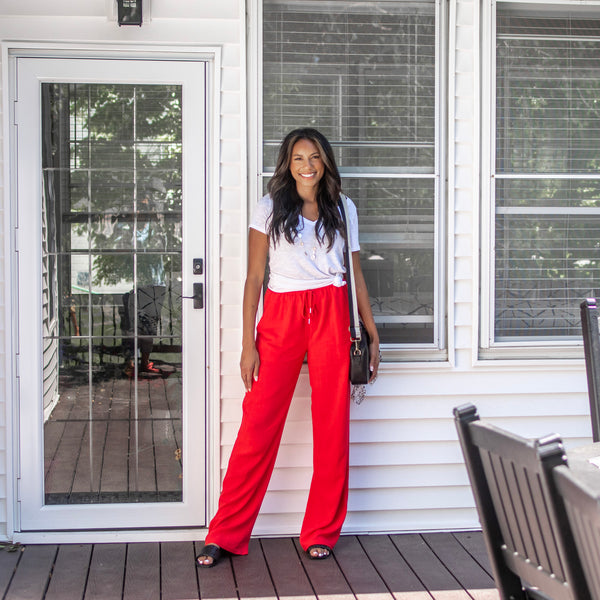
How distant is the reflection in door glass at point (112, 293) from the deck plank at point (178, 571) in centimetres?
24

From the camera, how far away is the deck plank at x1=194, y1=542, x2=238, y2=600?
296 centimetres

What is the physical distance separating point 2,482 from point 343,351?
157 centimetres

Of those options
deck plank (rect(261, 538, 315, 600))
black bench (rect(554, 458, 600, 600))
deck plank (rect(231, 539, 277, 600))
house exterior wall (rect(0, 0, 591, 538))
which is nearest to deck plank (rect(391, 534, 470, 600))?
house exterior wall (rect(0, 0, 591, 538))

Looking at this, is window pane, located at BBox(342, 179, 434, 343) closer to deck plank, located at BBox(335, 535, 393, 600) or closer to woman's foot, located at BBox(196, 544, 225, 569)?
deck plank, located at BBox(335, 535, 393, 600)

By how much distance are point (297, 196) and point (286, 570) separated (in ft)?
4.91

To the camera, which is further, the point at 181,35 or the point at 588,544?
the point at 181,35

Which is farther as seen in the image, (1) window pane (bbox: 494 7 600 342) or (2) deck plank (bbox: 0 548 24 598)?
(1) window pane (bbox: 494 7 600 342)

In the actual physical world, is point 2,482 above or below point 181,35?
below

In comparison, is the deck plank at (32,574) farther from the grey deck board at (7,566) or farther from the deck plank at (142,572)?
the deck plank at (142,572)

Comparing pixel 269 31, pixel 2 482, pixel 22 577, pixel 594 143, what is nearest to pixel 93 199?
pixel 269 31

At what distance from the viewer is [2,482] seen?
3475 mm

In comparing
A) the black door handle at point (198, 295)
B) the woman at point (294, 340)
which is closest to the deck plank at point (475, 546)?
the woman at point (294, 340)

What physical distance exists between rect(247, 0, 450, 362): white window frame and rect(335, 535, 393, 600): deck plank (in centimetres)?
81

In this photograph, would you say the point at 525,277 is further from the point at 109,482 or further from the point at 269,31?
the point at 109,482
